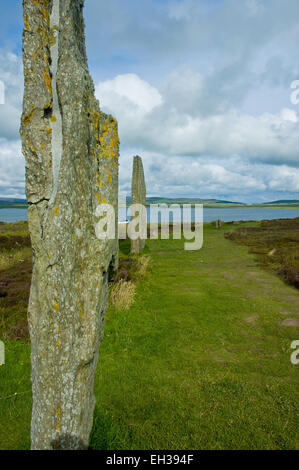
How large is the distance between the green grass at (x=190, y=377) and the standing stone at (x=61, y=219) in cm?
154

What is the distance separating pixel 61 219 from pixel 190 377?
4.42 metres

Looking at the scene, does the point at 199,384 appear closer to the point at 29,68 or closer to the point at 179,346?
the point at 179,346

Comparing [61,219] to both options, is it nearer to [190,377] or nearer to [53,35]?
[53,35]

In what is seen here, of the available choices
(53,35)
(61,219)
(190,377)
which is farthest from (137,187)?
(61,219)

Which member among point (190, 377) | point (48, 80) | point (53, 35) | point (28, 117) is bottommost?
point (190, 377)

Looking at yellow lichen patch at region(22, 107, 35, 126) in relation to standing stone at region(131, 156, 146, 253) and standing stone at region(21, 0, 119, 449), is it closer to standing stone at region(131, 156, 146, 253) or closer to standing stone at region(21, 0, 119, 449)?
standing stone at region(21, 0, 119, 449)

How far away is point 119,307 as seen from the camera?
8.77 m

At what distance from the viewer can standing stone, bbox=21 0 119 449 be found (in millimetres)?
3033

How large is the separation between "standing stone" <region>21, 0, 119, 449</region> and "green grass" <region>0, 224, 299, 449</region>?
154 centimetres

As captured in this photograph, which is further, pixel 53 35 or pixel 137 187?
pixel 137 187

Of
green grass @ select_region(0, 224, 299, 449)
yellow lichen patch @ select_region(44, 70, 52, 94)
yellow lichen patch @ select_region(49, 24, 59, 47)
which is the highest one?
yellow lichen patch @ select_region(49, 24, 59, 47)

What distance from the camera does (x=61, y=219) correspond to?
3041 millimetres

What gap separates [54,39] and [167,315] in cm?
748

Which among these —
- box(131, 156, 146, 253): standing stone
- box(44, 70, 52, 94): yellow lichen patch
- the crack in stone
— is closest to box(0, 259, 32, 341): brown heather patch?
the crack in stone
